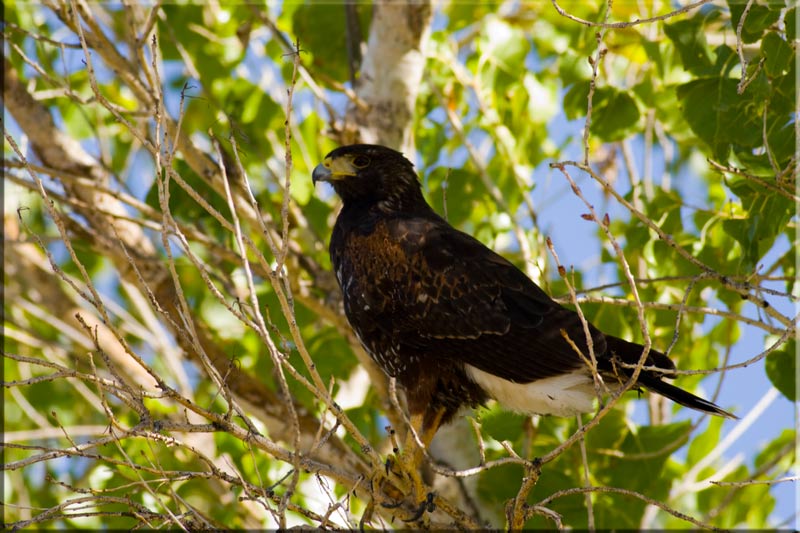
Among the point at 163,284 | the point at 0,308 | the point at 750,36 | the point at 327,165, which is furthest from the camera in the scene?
the point at 0,308

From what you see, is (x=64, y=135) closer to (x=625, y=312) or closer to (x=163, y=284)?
(x=163, y=284)

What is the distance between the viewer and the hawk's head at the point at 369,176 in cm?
511

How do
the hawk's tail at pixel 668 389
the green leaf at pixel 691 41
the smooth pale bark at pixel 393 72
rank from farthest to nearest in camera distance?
the smooth pale bark at pixel 393 72
the green leaf at pixel 691 41
the hawk's tail at pixel 668 389

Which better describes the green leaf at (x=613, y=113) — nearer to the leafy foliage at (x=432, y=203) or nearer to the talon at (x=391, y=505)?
the leafy foliage at (x=432, y=203)

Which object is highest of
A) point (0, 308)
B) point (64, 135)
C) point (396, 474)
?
point (64, 135)

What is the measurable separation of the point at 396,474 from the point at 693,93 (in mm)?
2390

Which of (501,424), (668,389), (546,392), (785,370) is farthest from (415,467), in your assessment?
(785,370)

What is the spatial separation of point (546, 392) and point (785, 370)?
1.35 meters

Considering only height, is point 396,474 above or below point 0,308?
below

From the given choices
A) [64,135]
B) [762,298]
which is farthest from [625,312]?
[64,135]

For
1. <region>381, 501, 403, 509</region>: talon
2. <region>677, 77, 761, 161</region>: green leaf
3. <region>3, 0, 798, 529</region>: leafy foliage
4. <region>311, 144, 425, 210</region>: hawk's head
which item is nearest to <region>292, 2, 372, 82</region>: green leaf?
<region>3, 0, 798, 529</region>: leafy foliage

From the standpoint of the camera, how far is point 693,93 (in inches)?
177

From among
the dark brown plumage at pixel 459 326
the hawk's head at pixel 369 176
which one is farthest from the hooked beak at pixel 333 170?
the dark brown plumage at pixel 459 326

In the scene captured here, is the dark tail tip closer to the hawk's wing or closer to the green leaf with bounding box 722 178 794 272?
the hawk's wing
